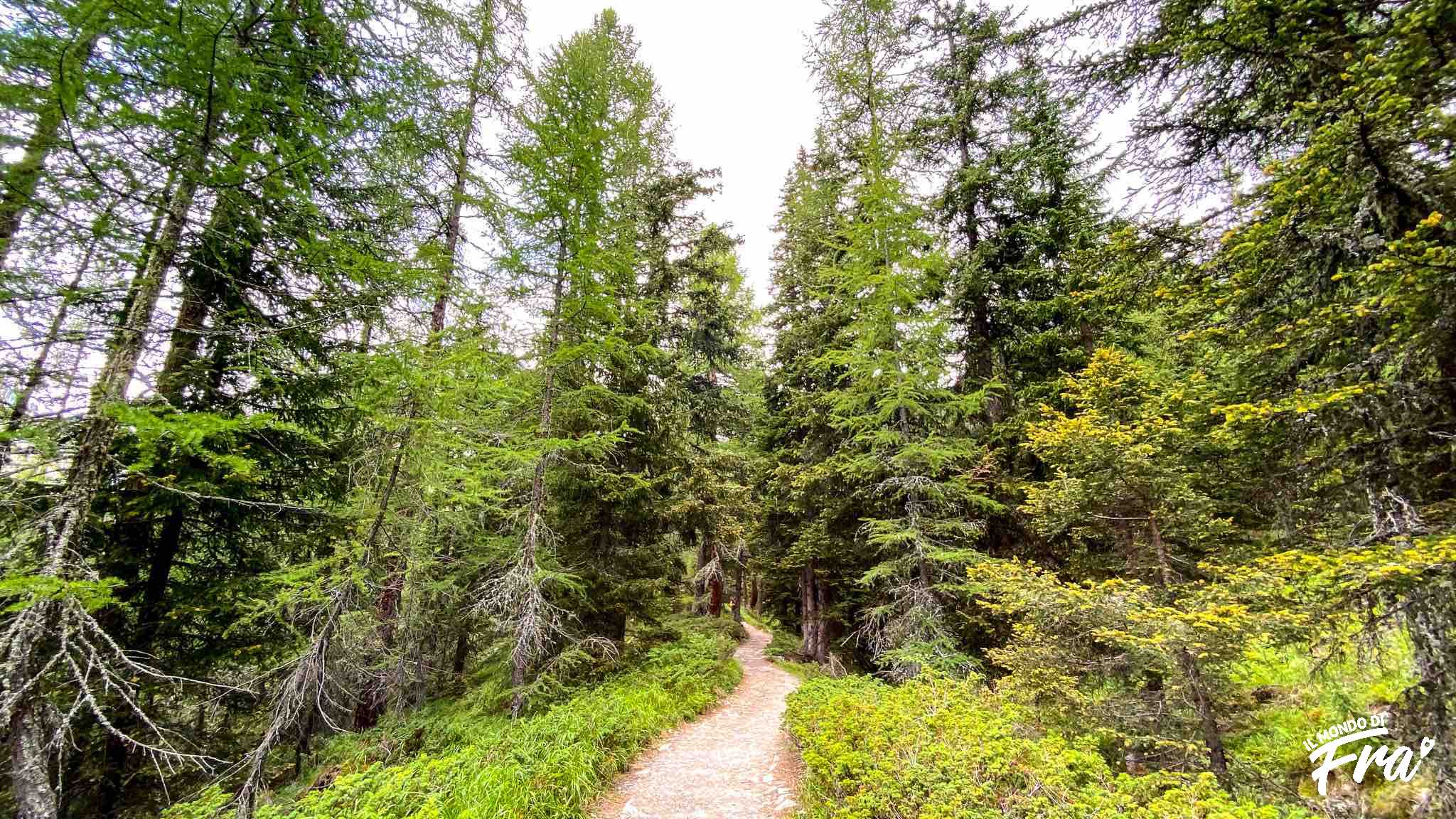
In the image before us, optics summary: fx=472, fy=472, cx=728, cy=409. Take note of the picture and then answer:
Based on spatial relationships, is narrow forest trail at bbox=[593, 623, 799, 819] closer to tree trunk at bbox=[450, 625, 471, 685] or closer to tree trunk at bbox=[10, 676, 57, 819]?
tree trunk at bbox=[10, 676, 57, 819]

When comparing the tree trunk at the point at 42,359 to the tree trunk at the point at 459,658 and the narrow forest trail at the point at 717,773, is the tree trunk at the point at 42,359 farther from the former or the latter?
the tree trunk at the point at 459,658

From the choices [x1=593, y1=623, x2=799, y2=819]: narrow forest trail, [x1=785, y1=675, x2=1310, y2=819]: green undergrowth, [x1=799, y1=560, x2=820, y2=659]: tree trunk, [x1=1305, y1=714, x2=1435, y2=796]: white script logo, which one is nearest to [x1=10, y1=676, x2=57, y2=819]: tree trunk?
[x1=593, y1=623, x2=799, y2=819]: narrow forest trail

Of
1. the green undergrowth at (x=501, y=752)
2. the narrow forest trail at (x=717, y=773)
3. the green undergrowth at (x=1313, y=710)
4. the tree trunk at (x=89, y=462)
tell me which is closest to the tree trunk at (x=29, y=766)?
the tree trunk at (x=89, y=462)

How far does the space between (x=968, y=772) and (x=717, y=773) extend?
154 inches

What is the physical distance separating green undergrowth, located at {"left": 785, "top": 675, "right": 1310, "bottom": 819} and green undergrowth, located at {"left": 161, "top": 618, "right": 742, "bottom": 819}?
2760 millimetres

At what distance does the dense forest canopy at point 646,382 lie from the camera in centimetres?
388

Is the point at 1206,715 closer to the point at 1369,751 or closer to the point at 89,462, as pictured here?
the point at 1369,751

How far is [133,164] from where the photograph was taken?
13.5 ft

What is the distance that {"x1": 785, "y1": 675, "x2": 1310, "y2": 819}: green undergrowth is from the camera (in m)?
3.51

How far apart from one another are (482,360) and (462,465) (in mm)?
1754

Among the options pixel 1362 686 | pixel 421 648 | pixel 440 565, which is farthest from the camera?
pixel 421 648

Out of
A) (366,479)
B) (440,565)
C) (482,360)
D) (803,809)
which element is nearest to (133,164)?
(482,360)

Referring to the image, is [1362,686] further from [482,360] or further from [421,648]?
[421,648]

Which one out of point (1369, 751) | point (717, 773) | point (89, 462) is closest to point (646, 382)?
point (717, 773)
